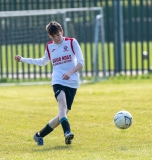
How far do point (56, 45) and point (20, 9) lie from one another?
11.4 metres

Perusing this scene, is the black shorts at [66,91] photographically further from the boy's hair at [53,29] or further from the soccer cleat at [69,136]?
the boy's hair at [53,29]

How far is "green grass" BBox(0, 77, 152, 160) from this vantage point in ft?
28.6

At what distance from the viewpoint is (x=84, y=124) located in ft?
37.4

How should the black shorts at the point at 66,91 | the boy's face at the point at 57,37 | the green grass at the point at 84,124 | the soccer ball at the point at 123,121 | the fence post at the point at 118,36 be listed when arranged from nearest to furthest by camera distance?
the green grass at the point at 84,124 < the boy's face at the point at 57,37 < the black shorts at the point at 66,91 < the soccer ball at the point at 123,121 < the fence post at the point at 118,36

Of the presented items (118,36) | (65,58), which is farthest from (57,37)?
(118,36)

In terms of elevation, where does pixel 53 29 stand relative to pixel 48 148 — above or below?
above

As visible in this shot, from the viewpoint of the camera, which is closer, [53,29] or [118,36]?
[53,29]

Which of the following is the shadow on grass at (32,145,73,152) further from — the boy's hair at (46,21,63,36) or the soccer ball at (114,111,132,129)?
the boy's hair at (46,21,63,36)

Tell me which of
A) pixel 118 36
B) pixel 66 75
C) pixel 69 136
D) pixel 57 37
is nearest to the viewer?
pixel 69 136

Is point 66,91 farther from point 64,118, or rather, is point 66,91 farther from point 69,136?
point 69,136

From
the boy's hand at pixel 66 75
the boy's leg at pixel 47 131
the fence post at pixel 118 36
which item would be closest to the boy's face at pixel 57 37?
the boy's hand at pixel 66 75

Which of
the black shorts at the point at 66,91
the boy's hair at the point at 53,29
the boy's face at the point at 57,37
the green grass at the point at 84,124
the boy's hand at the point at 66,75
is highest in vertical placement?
the boy's hair at the point at 53,29

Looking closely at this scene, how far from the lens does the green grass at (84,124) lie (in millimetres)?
8719

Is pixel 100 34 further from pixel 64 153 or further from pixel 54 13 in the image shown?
pixel 64 153
